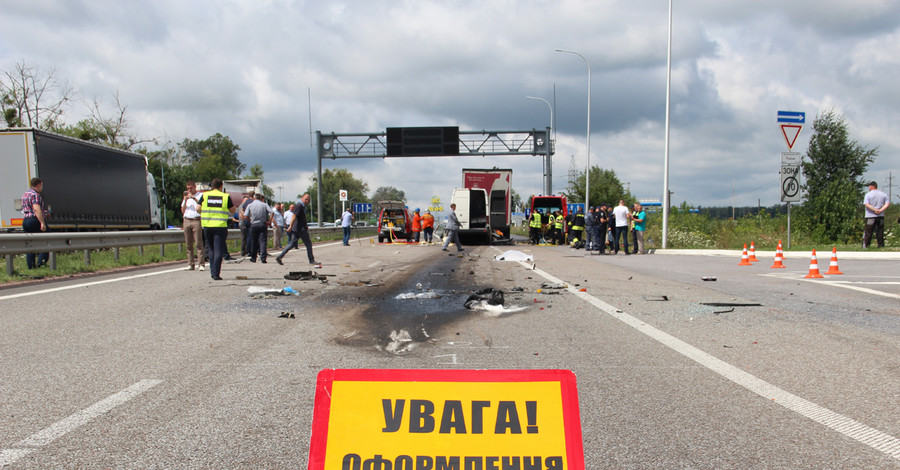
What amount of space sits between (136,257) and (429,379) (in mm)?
16235

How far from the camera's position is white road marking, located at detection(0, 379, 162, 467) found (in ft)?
10.1

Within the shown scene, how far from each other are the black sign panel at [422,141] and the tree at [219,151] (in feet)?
194

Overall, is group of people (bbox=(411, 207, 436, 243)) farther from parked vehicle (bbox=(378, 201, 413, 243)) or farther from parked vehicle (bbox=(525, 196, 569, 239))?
parked vehicle (bbox=(525, 196, 569, 239))

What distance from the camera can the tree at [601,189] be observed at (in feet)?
206

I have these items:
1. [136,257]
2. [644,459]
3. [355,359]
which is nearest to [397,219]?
[136,257]

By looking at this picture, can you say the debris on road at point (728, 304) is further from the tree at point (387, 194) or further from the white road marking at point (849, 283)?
the tree at point (387, 194)

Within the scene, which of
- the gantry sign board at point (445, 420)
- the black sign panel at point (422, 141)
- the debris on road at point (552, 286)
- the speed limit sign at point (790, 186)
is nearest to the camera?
the gantry sign board at point (445, 420)

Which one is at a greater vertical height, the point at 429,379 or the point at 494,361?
the point at 429,379

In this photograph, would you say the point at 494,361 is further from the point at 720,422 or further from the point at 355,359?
the point at 720,422

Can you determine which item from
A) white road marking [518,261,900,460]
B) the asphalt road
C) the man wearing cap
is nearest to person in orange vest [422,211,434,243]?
the man wearing cap

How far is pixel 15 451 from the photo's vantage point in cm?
310

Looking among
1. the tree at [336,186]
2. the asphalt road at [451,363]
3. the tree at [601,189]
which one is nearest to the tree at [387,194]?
the tree at [336,186]

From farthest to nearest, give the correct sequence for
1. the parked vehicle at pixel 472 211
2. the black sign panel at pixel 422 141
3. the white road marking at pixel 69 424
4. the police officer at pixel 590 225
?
the black sign panel at pixel 422 141 < the parked vehicle at pixel 472 211 < the police officer at pixel 590 225 < the white road marking at pixel 69 424

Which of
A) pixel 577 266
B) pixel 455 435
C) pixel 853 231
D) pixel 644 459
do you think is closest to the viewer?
pixel 455 435
